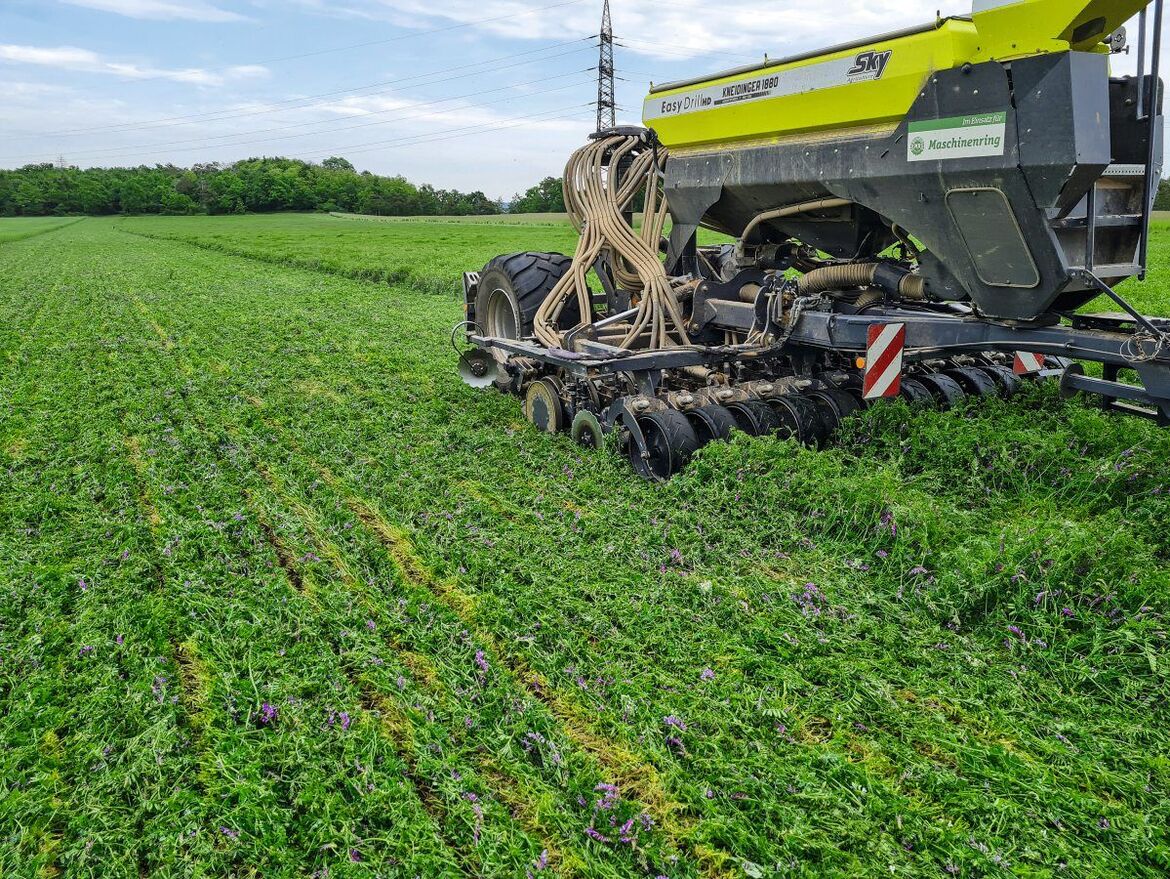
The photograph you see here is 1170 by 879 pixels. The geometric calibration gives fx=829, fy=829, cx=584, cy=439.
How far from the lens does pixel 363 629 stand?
388 cm

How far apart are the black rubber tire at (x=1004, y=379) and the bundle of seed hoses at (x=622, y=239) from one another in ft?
8.13

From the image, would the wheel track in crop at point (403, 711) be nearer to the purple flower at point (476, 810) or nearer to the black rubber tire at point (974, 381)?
the purple flower at point (476, 810)

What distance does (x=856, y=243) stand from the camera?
5902 mm

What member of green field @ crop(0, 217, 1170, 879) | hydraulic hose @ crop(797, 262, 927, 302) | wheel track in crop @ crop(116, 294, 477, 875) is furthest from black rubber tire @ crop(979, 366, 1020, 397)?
wheel track in crop @ crop(116, 294, 477, 875)

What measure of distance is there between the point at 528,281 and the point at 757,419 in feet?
9.92

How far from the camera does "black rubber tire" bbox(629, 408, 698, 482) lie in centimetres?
568

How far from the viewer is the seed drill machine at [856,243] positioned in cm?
440

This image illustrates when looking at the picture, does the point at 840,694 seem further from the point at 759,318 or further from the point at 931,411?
the point at 759,318

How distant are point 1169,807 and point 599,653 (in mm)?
2050

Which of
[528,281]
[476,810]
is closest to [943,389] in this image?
[528,281]

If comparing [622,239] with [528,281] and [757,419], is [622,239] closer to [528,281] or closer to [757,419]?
[528,281]

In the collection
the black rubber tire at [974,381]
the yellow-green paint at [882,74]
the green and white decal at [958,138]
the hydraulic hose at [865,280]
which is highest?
the yellow-green paint at [882,74]

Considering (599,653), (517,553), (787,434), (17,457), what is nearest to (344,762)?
(599,653)

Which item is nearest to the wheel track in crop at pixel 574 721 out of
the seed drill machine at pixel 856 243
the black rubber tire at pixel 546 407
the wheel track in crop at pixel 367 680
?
the wheel track in crop at pixel 367 680
